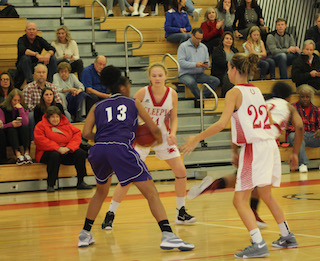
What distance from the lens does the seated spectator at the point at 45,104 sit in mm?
9969

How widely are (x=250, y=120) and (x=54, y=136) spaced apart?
18.6 feet

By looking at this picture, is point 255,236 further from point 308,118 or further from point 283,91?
point 308,118

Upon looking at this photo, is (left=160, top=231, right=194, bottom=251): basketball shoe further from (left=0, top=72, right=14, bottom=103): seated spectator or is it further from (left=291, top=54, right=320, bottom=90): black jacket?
(left=291, top=54, right=320, bottom=90): black jacket

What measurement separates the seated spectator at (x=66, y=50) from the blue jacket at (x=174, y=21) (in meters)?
2.18

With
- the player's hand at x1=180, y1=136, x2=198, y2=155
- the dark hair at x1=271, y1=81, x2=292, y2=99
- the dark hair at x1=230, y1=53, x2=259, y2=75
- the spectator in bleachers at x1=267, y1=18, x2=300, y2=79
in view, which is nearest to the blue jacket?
the spectator in bleachers at x1=267, y1=18, x2=300, y2=79

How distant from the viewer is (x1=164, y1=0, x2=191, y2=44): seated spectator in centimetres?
1288

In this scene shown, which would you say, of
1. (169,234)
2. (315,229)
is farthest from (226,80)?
(169,234)

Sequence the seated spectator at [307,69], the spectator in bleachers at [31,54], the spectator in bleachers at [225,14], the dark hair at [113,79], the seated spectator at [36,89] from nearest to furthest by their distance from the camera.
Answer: the dark hair at [113,79], the seated spectator at [36,89], the spectator in bleachers at [31,54], the seated spectator at [307,69], the spectator in bleachers at [225,14]

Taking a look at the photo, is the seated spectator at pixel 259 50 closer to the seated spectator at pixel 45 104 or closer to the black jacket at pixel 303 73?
the black jacket at pixel 303 73

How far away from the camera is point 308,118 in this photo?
11320 millimetres

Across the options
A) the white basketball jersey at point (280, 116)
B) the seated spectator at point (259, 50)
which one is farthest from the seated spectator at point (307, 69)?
the white basketball jersey at point (280, 116)

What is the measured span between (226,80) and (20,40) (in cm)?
385

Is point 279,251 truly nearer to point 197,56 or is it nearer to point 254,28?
point 197,56

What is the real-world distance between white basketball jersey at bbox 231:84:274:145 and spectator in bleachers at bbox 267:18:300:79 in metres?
8.53
